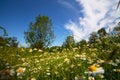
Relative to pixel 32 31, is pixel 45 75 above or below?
below

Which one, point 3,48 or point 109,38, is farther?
point 3,48

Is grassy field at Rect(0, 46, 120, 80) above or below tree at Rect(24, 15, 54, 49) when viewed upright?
below

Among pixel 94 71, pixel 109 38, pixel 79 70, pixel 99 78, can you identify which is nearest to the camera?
pixel 94 71

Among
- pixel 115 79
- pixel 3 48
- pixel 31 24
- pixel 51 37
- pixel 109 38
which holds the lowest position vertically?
pixel 115 79

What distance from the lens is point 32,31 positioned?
114ft

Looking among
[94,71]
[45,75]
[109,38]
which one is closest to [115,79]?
[94,71]

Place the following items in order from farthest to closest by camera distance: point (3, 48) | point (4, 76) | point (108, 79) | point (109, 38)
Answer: point (3, 48) → point (109, 38) → point (108, 79) → point (4, 76)

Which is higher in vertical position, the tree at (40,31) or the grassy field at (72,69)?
the tree at (40,31)

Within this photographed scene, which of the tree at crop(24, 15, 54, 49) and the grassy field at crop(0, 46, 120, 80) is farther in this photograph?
the tree at crop(24, 15, 54, 49)

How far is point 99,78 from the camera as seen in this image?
2.34 m

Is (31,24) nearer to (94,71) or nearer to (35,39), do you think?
(35,39)

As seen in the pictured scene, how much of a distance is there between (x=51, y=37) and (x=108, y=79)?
106 feet

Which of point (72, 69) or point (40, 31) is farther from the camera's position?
point (40, 31)

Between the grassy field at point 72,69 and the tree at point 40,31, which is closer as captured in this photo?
the grassy field at point 72,69
